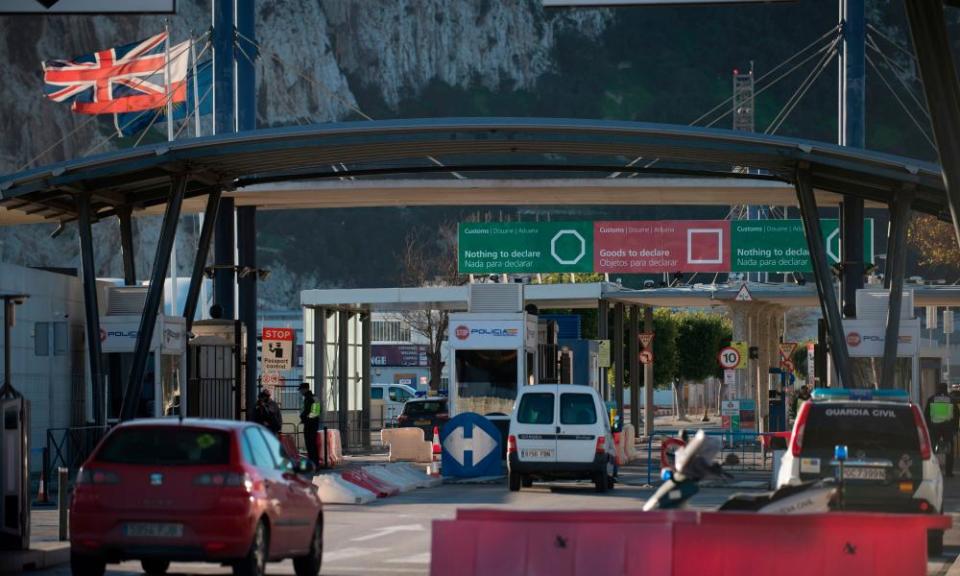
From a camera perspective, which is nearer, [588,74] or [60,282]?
[60,282]

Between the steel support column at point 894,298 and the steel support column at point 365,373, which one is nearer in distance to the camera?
the steel support column at point 894,298

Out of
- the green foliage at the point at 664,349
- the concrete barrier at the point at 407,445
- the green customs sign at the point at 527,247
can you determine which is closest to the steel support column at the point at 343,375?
the green customs sign at the point at 527,247

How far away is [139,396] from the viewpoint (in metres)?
29.0

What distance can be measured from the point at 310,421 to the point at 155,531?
69.4 ft

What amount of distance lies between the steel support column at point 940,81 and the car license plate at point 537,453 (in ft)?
47.6

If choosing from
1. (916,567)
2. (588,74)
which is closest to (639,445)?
(916,567)

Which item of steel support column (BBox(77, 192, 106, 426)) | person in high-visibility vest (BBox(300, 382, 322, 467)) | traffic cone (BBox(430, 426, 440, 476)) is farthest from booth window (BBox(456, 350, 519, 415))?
steel support column (BBox(77, 192, 106, 426))

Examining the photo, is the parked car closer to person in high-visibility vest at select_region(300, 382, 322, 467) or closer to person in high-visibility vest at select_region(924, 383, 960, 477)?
person in high-visibility vest at select_region(300, 382, 322, 467)

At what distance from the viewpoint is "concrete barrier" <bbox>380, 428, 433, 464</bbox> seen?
38344mm

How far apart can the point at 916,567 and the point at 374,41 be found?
177 meters

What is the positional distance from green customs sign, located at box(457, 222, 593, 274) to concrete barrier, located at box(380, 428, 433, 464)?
11832 mm

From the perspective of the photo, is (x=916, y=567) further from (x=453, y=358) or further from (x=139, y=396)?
(x=453, y=358)

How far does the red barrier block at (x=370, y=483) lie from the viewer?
2769 centimetres

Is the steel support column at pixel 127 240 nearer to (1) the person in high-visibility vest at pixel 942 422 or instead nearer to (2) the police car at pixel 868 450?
(1) the person in high-visibility vest at pixel 942 422
